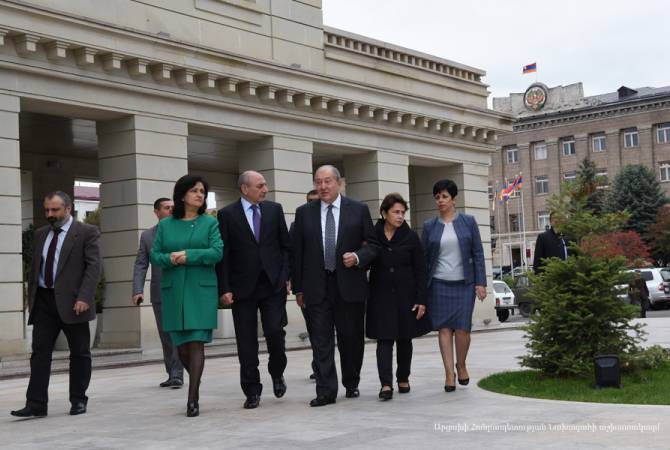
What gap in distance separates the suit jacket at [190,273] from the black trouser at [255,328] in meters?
0.38

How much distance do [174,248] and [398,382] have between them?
101 inches

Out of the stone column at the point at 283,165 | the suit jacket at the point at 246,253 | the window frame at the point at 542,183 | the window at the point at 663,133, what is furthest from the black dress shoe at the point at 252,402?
the window frame at the point at 542,183

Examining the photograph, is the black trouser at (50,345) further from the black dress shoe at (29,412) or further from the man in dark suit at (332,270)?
the man in dark suit at (332,270)

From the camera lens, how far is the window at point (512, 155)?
84938 millimetres

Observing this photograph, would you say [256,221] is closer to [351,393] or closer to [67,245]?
[67,245]

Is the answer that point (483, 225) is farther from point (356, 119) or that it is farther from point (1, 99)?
point (1, 99)

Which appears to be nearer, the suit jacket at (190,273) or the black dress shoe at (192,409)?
the black dress shoe at (192,409)

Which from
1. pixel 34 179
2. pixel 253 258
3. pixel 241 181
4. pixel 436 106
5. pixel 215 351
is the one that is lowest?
pixel 215 351

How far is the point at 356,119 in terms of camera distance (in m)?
22.8

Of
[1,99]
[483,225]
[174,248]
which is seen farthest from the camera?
[483,225]

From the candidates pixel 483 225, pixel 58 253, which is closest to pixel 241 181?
pixel 58 253

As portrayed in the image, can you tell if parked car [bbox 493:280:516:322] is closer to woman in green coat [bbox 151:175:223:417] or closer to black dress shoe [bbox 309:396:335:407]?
black dress shoe [bbox 309:396:335:407]

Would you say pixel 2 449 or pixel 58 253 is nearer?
pixel 2 449

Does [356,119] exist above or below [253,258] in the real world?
above
